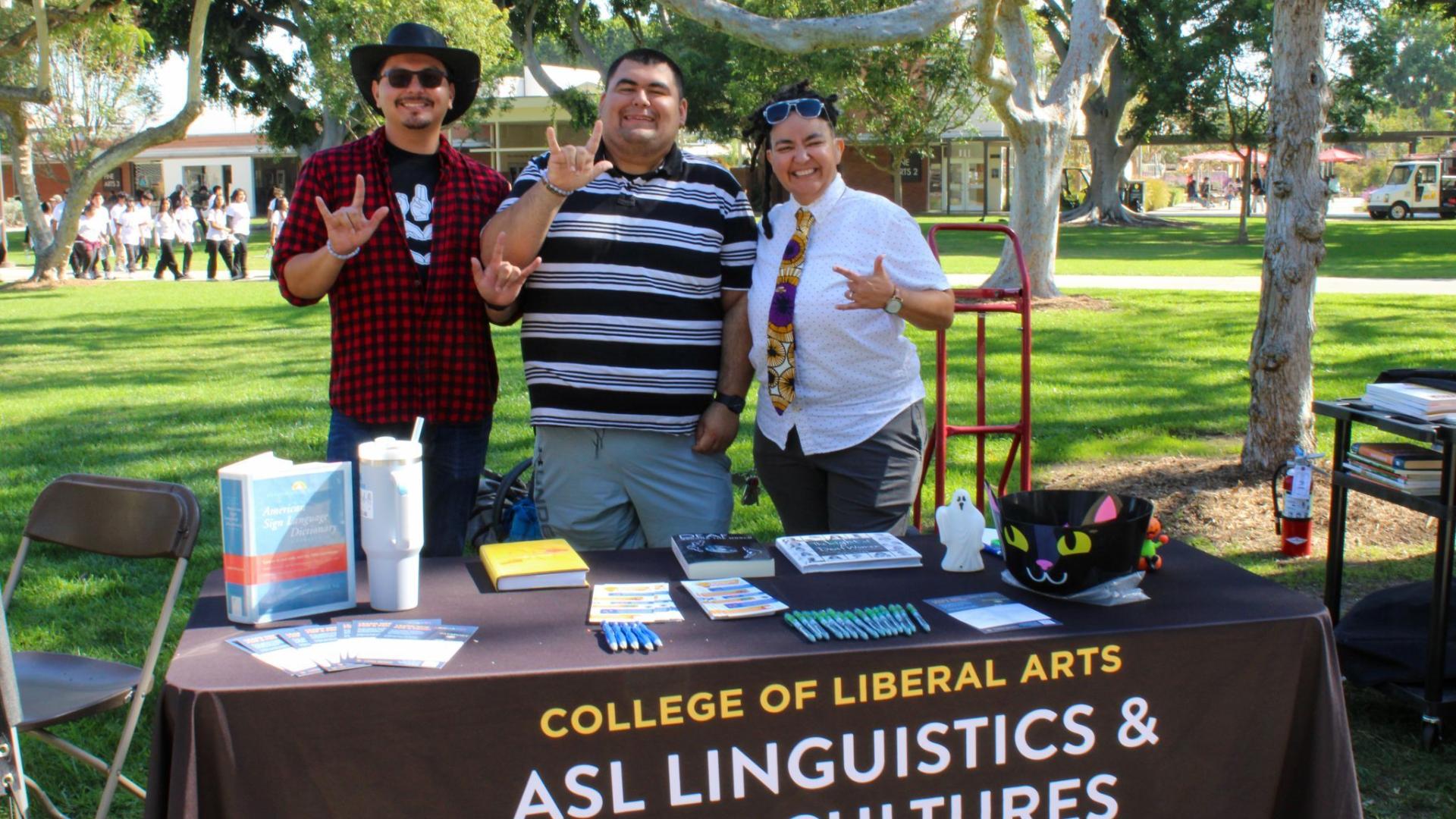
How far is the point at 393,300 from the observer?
311 cm

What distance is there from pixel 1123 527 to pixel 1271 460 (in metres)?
3.99

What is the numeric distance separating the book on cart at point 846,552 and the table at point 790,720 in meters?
0.12

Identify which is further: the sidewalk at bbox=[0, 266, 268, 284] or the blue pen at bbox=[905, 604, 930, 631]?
the sidewalk at bbox=[0, 266, 268, 284]

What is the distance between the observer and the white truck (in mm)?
37219

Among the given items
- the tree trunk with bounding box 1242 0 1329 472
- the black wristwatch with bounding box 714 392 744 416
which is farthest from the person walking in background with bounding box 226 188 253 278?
the black wristwatch with bounding box 714 392 744 416

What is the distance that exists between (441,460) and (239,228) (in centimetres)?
1890

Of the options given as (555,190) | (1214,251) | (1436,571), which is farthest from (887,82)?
(555,190)

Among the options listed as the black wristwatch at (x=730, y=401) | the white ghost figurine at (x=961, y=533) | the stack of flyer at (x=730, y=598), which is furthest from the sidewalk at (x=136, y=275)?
the white ghost figurine at (x=961, y=533)

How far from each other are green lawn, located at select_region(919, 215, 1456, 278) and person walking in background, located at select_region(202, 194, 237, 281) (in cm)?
1193

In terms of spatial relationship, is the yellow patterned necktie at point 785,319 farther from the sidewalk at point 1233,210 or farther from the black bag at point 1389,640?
the sidewalk at point 1233,210

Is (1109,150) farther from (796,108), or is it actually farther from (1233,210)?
(796,108)

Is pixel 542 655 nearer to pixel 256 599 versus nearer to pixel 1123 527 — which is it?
pixel 256 599

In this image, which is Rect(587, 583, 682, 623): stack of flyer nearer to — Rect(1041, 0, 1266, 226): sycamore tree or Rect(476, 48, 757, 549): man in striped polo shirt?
Rect(476, 48, 757, 549): man in striped polo shirt

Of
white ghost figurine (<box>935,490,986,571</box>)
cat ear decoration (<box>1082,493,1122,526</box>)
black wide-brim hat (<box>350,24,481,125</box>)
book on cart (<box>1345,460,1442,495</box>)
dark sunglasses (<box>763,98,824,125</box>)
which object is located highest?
black wide-brim hat (<box>350,24,481,125</box>)
